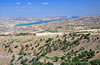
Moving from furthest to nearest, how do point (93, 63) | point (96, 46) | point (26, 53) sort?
point (26, 53), point (96, 46), point (93, 63)

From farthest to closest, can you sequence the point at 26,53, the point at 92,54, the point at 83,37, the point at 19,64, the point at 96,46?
the point at 83,37
the point at 26,53
the point at 96,46
the point at 19,64
the point at 92,54

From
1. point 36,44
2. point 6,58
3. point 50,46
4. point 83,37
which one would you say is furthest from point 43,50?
point 83,37

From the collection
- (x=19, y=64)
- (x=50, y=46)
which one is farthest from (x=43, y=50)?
(x=19, y=64)

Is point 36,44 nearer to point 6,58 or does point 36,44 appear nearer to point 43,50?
point 43,50

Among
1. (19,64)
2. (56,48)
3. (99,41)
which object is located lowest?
(19,64)

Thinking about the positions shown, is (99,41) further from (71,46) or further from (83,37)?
(71,46)

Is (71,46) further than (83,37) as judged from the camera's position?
No

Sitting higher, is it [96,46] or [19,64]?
[96,46]

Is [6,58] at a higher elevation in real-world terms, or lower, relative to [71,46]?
lower

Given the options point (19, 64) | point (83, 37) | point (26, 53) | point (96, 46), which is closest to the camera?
point (19, 64)
